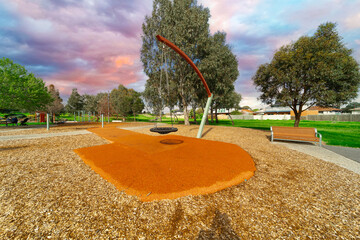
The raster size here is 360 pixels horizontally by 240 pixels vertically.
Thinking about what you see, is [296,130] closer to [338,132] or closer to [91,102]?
[338,132]

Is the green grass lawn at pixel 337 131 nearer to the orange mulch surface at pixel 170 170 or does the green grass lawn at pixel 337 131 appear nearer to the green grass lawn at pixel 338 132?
the green grass lawn at pixel 338 132

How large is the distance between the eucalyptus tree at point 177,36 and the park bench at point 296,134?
1003 centimetres

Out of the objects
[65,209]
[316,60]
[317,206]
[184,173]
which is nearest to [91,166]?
[65,209]

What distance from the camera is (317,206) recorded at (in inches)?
101

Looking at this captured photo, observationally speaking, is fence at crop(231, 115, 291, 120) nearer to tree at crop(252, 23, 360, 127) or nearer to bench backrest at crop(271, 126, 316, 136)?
tree at crop(252, 23, 360, 127)

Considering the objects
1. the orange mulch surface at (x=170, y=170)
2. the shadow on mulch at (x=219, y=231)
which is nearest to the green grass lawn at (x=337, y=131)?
the orange mulch surface at (x=170, y=170)

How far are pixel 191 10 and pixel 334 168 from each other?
59.6ft

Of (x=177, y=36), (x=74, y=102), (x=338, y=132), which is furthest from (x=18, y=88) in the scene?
(x=74, y=102)

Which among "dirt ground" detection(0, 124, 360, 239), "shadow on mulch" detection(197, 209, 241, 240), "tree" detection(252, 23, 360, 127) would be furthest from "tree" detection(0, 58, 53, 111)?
"tree" detection(252, 23, 360, 127)

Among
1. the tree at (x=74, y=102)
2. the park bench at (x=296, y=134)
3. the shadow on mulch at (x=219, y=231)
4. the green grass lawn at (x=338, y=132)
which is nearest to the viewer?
the shadow on mulch at (x=219, y=231)

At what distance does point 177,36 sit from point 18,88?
61.4 ft


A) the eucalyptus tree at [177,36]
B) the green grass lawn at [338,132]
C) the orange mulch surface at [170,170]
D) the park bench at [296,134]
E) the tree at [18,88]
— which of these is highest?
the eucalyptus tree at [177,36]

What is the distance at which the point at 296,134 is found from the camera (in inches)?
314

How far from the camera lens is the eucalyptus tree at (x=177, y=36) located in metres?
14.2
